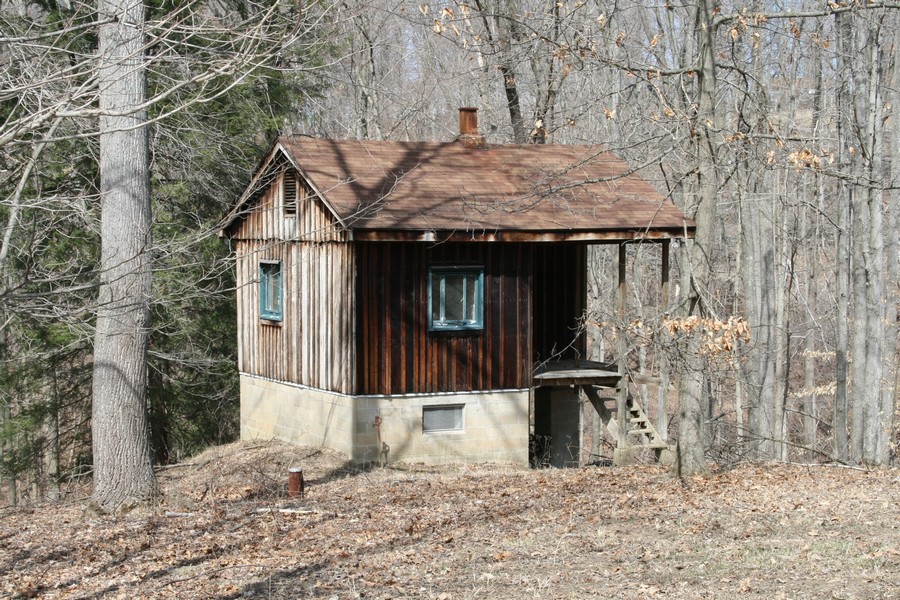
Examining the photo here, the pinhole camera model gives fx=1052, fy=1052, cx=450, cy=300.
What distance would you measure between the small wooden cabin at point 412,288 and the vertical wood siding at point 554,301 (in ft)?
2.61

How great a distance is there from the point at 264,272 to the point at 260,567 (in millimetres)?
10668

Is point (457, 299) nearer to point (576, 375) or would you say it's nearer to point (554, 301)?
point (576, 375)

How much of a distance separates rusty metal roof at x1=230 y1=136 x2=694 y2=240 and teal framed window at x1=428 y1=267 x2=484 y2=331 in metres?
1.01

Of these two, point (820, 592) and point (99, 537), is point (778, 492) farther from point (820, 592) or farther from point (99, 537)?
point (99, 537)

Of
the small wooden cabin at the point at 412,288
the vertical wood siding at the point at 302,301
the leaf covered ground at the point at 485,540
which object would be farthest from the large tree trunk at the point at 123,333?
the vertical wood siding at the point at 302,301

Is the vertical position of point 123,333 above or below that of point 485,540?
above

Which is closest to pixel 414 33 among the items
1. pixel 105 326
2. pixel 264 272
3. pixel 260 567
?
pixel 264 272

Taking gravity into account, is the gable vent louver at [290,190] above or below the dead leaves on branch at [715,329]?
above

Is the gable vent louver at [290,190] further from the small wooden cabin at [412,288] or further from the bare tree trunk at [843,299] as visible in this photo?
the bare tree trunk at [843,299]

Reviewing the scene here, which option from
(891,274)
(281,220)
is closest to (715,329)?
(281,220)

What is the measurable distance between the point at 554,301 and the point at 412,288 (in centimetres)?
427

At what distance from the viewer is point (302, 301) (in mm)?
18281

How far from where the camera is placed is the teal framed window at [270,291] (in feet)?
62.8

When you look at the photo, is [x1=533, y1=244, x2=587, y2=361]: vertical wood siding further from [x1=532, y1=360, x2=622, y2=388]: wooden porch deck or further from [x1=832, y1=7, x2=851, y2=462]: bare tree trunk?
[x1=832, y1=7, x2=851, y2=462]: bare tree trunk
